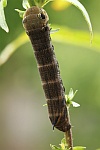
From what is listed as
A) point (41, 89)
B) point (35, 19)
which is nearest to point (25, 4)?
point (35, 19)

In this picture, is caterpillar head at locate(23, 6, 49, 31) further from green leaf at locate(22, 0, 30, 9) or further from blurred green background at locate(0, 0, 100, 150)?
blurred green background at locate(0, 0, 100, 150)

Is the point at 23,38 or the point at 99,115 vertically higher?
the point at 23,38

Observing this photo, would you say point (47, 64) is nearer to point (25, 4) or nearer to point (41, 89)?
point (25, 4)

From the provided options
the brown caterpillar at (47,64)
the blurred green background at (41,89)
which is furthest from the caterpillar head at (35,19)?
the blurred green background at (41,89)

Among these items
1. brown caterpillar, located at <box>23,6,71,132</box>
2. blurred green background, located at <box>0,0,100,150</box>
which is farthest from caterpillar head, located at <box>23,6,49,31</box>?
blurred green background, located at <box>0,0,100,150</box>

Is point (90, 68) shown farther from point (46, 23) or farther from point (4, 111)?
point (46, 23)

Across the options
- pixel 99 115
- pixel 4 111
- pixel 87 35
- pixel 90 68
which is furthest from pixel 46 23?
pixel 4 111
